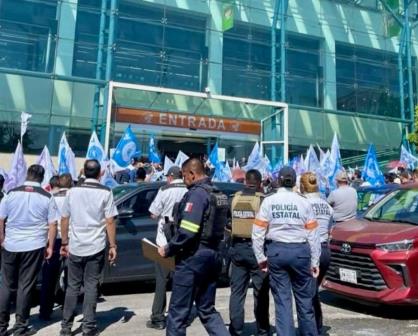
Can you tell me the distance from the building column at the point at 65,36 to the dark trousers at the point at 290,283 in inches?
634

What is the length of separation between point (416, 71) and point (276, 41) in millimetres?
8571

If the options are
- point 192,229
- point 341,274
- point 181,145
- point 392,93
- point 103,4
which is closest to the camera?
point 192,229

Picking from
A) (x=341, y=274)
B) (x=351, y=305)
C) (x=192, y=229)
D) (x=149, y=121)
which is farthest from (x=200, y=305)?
(x=149, y=121)

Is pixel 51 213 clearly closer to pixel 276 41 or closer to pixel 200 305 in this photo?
pixel 200 305

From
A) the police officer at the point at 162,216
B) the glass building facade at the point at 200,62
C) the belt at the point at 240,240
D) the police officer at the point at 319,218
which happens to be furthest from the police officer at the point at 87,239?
the glass building facade at the point at 200,62

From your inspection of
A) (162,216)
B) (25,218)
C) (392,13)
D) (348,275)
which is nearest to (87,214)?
(25,218)

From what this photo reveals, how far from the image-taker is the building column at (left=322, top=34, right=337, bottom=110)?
2348 centimetres

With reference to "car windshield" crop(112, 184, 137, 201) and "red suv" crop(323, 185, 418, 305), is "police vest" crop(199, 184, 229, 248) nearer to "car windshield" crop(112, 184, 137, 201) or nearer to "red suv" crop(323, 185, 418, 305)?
"red suv" crop(323, 185, 418, 305)

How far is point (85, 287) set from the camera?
5.02 meters

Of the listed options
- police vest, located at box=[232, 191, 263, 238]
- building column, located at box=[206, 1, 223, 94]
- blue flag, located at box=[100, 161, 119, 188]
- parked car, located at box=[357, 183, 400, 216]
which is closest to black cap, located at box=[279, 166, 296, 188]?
police vest, located at box=[232, 191, 263, 238]

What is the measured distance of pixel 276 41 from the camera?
22.7m

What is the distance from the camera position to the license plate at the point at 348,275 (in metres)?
5.82

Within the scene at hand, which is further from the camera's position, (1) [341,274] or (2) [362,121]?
(2) [362,121]

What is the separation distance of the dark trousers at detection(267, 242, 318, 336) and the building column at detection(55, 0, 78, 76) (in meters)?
16.1
